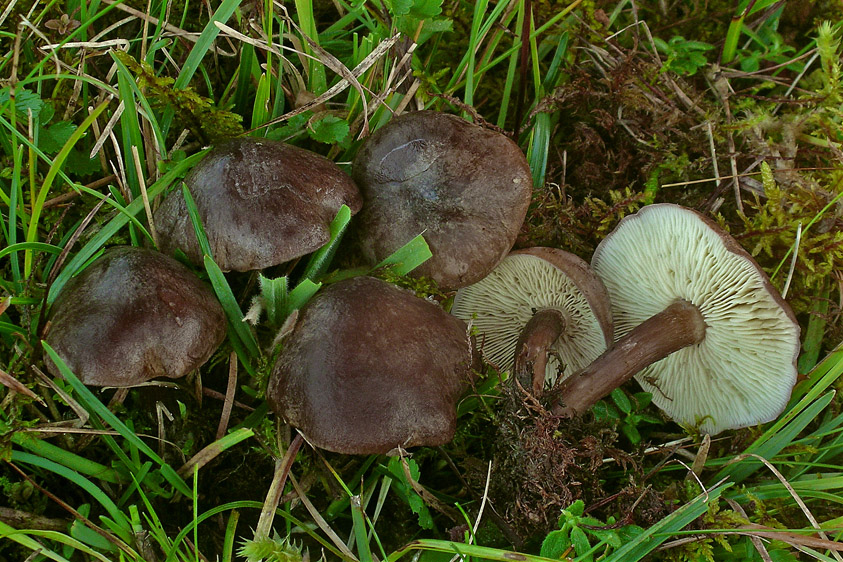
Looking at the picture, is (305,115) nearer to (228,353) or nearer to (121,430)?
(228,353)

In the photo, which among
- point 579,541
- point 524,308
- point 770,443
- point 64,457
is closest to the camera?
point 579,541

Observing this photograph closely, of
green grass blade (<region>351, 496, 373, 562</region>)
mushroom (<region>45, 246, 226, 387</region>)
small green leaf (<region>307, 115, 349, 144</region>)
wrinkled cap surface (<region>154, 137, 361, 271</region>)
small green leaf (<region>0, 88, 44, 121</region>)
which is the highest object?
small green leaf (<region>0, 88, 44, 121</region>)

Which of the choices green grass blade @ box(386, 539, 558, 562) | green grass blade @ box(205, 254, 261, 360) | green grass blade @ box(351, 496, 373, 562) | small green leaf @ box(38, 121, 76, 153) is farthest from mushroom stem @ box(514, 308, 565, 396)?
small green leaf @ box(38, 121, 76, 153)

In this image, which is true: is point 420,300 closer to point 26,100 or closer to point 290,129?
point 290,129

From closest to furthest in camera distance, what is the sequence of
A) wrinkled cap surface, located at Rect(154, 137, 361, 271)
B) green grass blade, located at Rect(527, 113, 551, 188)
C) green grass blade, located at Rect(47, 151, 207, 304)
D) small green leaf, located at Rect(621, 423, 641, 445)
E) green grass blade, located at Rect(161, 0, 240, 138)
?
wrinkled cap surface, located at Rect(154, 137, 361, 271), green grass blade, located at Rect(47, 151, 207, 304), green grass blade, located at Rect(161, 0, 240, 138), small green leaf, located at Rect(621, 423, 641, 445), green grass blade, located at Rect(527, 113, 551, 188)

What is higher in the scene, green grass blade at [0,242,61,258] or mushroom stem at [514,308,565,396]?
green grass blade at [0,242,61,258]

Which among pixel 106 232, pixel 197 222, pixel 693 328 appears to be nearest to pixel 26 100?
pixel 106 232

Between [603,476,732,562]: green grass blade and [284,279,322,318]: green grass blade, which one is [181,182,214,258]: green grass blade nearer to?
[284,279,322,318]: green grass blade
